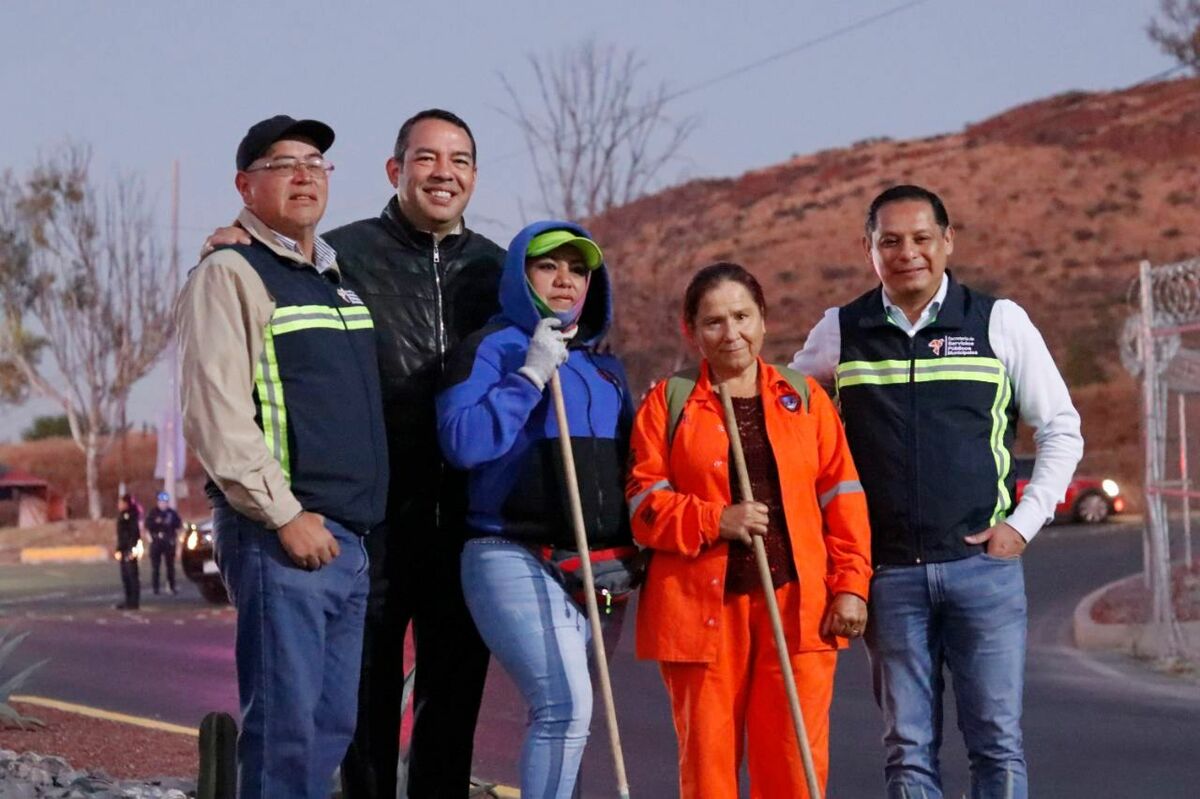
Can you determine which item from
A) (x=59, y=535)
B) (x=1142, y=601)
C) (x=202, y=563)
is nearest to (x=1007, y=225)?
(x=59, y=535)

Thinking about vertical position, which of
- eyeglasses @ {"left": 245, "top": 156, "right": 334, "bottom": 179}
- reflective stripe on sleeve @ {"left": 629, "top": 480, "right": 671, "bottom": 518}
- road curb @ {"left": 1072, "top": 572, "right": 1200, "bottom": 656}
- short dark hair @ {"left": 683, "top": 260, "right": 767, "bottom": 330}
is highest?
eyeglasses @ {"left": 245, "top": 156, "right": 334, "bottom": 179}

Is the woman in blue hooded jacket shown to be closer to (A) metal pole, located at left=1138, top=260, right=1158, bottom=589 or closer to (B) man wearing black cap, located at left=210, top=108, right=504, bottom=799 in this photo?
(B) man wearing black cap, located at left=210, top=108, right=504, bottom=799

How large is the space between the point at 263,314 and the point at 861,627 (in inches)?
74.0

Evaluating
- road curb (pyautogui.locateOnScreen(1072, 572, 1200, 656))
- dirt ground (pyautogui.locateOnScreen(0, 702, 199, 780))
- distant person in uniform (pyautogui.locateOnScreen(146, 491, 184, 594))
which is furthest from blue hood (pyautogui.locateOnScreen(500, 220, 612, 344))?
distant person in uniform (pyautogui.locateOnScreen(146, 491, 184, 594))

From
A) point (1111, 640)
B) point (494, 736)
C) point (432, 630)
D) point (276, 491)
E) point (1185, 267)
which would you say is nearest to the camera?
point (276, 491)

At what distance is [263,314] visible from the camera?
4.90m

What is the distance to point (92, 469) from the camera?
1879 inches

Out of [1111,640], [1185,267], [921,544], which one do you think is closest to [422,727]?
[921,544]

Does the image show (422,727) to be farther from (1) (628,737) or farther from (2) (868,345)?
(1) (628,737)

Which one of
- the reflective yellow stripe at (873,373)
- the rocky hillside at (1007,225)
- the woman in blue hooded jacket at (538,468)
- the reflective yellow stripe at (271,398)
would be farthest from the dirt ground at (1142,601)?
the rocky hillside at (1007,225)

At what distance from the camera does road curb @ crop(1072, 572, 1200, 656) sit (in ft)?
41.3

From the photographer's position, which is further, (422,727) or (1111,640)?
(1111,640)

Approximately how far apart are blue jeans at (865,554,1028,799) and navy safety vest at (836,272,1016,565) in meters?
0.08

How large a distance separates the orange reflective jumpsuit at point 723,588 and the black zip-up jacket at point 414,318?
69cm
